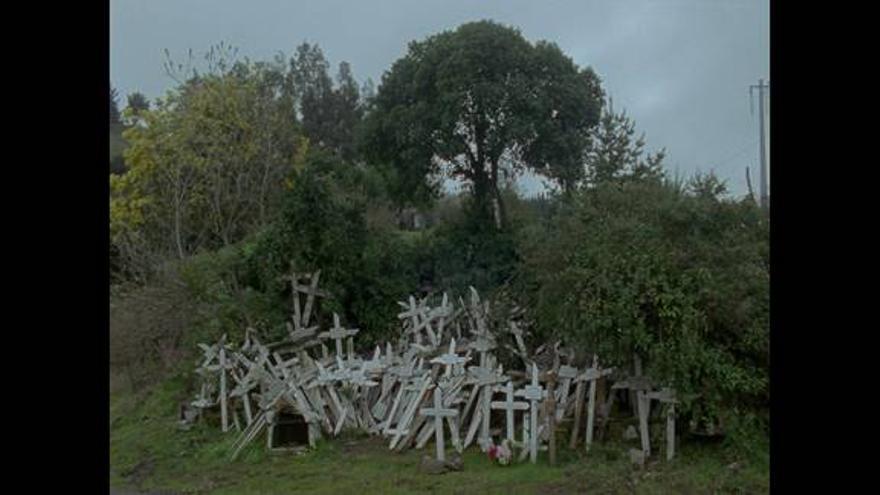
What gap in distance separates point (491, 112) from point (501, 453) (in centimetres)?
489

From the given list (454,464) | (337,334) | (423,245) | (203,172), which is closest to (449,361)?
(454,464)

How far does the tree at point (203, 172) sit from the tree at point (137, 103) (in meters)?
0.32

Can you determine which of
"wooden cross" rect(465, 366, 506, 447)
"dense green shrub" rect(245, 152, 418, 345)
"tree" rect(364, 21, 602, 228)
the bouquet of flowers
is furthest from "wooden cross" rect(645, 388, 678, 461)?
"tree" rect(364, 21, 602, 228)

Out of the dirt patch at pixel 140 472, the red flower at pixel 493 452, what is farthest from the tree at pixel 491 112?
the dirt patch at pixel 140 472

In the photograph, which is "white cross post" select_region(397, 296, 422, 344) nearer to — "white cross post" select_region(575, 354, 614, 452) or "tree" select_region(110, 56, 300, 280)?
"white cross post" select_region(575, 354, 614, 452)

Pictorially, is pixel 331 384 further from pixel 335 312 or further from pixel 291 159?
pixel 291 159

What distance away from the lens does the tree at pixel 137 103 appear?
11297 millimetres

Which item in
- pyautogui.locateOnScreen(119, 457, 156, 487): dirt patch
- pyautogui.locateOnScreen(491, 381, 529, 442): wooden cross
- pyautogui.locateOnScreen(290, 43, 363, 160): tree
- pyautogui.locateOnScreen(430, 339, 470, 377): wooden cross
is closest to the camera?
pyautogui.locateOnScreen(491, 381, 529, 442): wooden cross

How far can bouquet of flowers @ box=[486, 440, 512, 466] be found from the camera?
541cm

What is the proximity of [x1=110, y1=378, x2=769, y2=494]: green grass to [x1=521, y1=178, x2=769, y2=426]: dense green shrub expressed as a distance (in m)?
0.45

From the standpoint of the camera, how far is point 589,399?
567 cm

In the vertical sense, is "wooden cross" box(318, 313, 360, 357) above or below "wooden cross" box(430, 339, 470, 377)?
above

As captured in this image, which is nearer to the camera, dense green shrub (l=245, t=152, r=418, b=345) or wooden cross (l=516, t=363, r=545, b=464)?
wooden cross (l=516, t=363, r=545, b=464)
